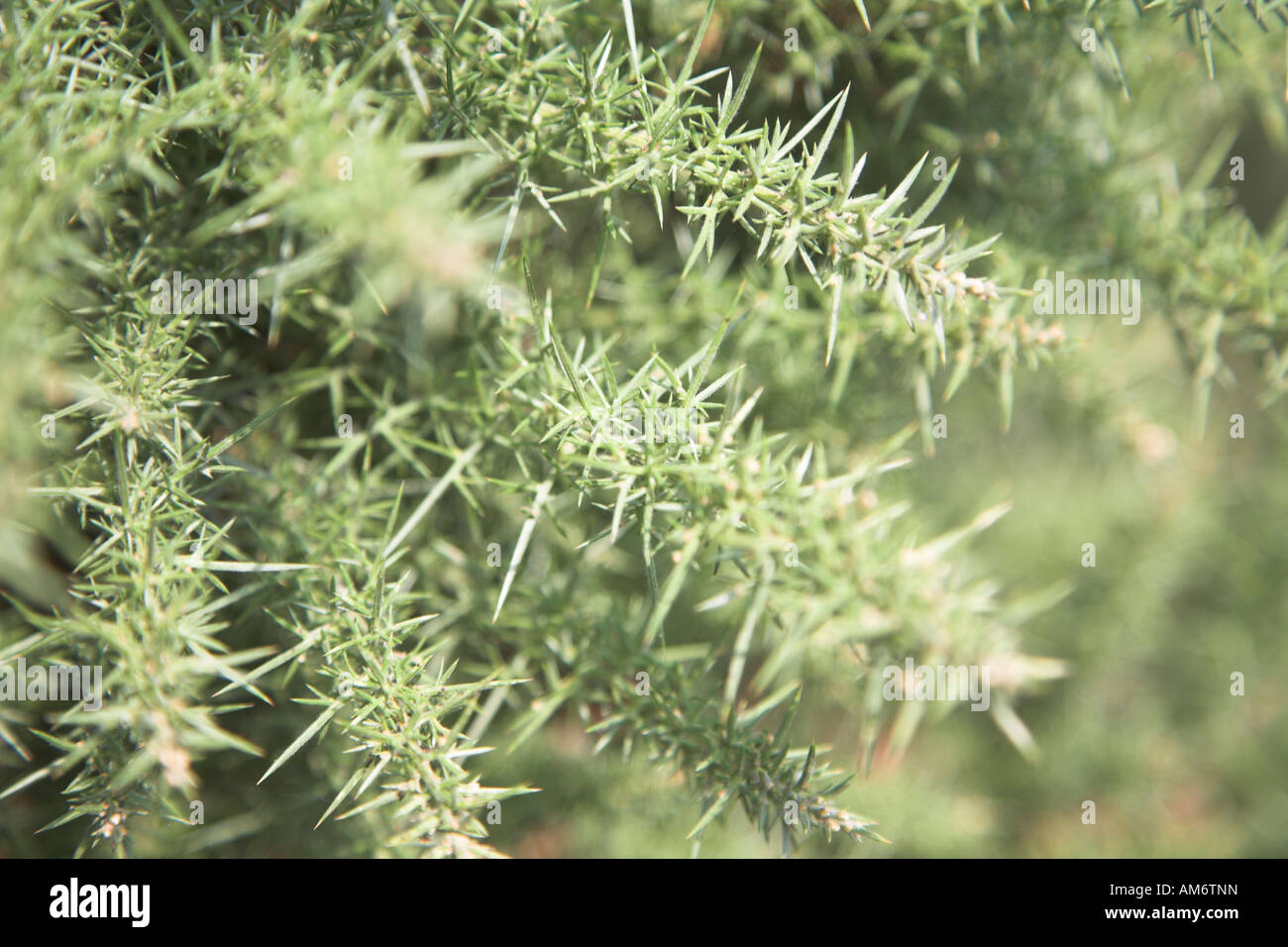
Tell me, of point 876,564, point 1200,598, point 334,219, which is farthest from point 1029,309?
point 1200,598

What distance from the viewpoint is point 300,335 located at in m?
0.41

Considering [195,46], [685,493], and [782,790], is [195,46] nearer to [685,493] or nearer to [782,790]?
[685,493]

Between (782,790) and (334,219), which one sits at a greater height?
(334,219)

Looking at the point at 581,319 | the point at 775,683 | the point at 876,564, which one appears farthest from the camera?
the point at 775,683

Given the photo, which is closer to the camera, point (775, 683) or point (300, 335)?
point (300, 335)

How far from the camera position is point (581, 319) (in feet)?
1.40

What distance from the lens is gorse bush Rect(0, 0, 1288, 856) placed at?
0.29m

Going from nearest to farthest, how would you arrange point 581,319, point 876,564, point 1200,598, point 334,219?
point 334,219, point 876,564, point 581,319, point 1200,598

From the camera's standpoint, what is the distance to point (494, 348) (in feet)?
1.28

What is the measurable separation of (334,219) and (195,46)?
0.18 metres

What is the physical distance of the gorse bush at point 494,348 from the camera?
0.29m
